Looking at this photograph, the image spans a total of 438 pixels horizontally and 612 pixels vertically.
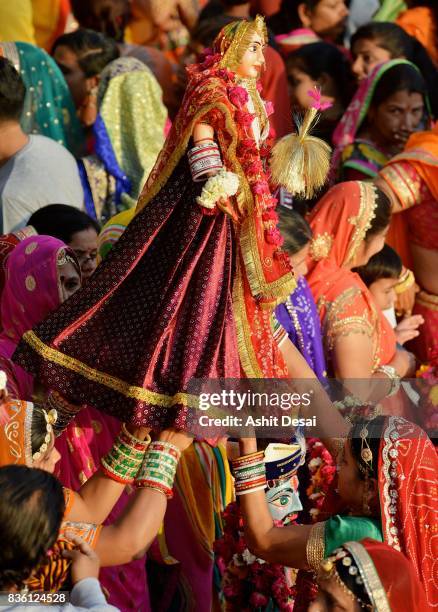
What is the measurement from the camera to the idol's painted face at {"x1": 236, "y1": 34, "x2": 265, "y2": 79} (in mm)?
3713

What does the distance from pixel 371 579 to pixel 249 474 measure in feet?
2.48

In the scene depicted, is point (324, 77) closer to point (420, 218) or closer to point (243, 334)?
point (420, 218)

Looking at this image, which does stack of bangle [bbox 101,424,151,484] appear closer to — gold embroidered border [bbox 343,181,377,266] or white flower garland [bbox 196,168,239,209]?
white flower garland [bbox 196,168,239,209]

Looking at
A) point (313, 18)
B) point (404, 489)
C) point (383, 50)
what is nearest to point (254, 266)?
point (404, 489)

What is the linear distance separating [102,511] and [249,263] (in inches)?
36.3

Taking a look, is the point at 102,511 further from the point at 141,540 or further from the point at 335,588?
the point at 335,588

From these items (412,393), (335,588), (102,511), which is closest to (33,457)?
(102,511)

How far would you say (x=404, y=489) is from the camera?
300cm

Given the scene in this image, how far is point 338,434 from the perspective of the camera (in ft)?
12.9

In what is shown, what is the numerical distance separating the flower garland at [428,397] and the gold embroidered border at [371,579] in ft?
7.50

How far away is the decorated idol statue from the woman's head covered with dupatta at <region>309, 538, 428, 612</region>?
0.93 metres

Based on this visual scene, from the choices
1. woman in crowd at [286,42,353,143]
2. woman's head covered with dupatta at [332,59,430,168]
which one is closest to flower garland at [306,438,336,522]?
woman's head covered with dupatta at [332,59,430,168]

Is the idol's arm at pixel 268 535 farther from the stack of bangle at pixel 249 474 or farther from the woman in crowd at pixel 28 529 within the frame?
the woman in crowd at pixel 28 529

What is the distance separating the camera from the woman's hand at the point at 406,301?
19.5ft
